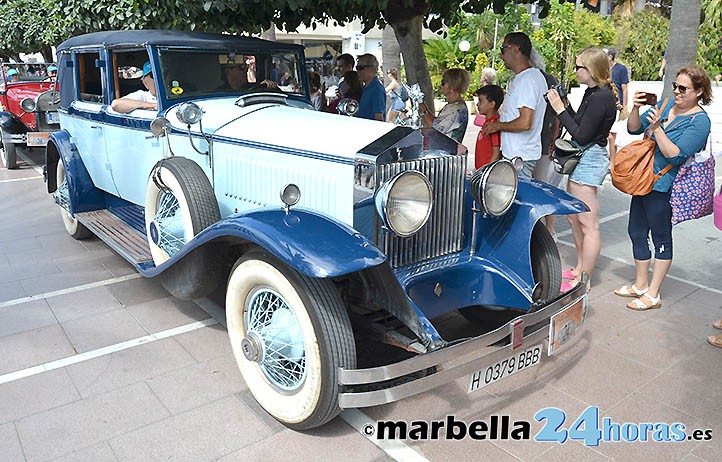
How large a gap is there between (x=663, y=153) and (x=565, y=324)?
163cm

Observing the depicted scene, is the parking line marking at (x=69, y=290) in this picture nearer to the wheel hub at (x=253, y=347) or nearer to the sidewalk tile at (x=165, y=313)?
the sidewalk tile at (x=165, y=313)

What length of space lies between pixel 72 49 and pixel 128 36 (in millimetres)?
1141

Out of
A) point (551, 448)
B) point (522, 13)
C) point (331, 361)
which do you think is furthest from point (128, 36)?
point (522, 13)

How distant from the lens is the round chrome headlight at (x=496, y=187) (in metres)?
3.11

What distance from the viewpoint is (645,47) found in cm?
1941

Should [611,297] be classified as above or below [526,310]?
below

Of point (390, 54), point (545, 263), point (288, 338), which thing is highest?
point (390, 54)

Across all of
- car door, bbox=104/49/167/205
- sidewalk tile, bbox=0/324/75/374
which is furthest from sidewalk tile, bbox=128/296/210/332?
car door, bbox=104/49/167/205

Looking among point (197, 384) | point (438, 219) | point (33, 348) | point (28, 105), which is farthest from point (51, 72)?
point (438, 219)

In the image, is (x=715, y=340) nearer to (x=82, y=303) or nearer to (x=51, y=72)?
(x=82, y=303)

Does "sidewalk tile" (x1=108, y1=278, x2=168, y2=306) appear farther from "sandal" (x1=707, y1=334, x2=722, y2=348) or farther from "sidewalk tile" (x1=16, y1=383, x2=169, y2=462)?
"sandal" (x1=707, y1=334, x2=722, y2=348)

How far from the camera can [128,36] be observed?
4.44 metres

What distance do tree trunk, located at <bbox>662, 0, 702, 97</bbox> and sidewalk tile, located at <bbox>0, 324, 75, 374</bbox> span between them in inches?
347

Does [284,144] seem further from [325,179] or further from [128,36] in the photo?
[128,36]
